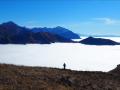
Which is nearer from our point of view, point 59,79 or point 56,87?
point 56,87

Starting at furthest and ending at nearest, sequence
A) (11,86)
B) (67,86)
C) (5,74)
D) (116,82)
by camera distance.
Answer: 1. (116,82)
2. (5,74)
3. (67,86)
4. (11,86)

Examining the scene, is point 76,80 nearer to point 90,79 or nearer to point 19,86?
point 90,79

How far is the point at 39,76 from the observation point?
2478 cm

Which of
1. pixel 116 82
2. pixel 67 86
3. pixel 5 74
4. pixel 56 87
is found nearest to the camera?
pixel 56 87

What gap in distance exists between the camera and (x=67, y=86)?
861 inches

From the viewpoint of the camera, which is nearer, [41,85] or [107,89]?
[41,85]

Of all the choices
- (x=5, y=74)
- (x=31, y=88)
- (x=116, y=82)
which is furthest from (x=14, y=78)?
(x=116, y=82)

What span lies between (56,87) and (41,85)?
1.22m

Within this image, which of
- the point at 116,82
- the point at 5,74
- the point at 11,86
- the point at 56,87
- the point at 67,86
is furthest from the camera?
the point at 116,82

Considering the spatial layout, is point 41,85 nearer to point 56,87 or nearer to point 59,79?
point 56,87

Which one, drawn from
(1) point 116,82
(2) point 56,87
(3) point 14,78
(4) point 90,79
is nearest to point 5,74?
(3) point 14,78

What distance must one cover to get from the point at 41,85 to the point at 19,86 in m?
2.01

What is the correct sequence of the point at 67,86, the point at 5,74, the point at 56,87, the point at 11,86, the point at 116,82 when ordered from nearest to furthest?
the point at 11,86, the point at 56,87, the point at 67,86, the point at 5,74, the point at 116,82

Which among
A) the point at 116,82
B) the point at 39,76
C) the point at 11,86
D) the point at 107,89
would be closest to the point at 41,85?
the point at 11,86
